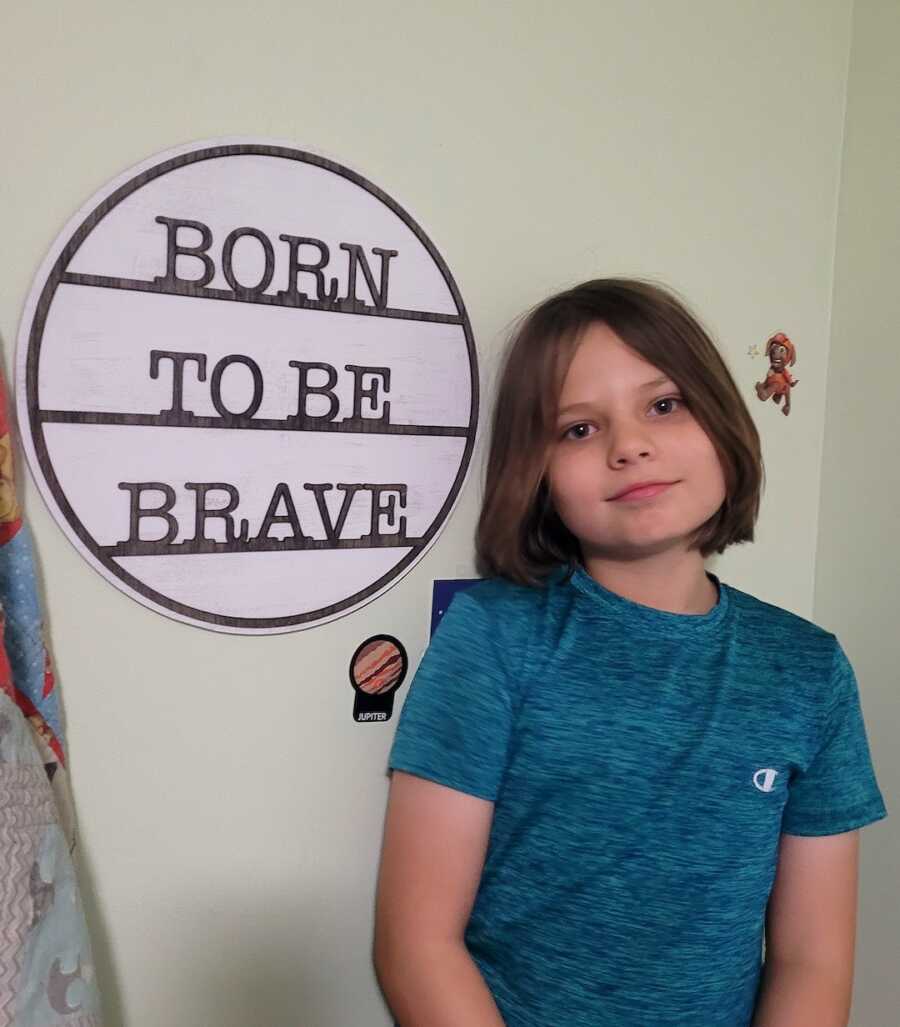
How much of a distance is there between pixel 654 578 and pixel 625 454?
16 cm

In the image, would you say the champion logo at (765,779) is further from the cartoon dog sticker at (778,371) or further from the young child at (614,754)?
the cartoon dog sticker at (778,371)

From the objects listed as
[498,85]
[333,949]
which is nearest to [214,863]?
[333,949]

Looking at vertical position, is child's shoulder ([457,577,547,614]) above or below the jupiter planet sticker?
above

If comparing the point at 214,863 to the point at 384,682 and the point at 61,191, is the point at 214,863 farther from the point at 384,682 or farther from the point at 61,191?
the point at 61,191

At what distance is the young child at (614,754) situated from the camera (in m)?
0.85

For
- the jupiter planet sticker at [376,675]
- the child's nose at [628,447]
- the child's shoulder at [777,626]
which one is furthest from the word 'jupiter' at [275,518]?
the child's shoulder at [777,626]

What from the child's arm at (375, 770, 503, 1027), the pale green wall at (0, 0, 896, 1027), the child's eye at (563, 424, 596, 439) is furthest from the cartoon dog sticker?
the child's arm at (375, 770, 503, 1027)

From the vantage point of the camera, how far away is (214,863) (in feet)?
2.78

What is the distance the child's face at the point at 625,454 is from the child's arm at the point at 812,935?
361 mm

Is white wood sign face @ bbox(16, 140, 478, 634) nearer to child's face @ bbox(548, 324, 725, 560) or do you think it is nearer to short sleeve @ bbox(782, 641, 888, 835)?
child's face @ bbox(548, 324, 725, 560)

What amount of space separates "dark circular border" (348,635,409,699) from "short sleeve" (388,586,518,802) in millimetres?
41

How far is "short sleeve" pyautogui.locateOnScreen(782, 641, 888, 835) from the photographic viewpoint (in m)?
0.93

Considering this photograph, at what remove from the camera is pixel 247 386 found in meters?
0.82

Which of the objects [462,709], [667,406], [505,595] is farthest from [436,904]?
[667,406]
